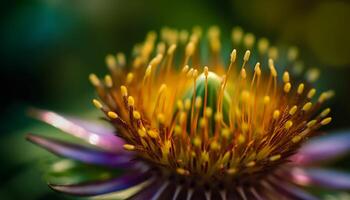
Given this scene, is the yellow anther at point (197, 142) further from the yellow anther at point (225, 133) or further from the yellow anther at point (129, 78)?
the yellow anther at point (129, 78)

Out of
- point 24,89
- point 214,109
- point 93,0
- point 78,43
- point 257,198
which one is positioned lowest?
point 257,198

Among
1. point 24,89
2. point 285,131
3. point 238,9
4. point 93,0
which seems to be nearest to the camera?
point 285,131

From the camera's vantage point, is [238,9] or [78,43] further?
[238,9]

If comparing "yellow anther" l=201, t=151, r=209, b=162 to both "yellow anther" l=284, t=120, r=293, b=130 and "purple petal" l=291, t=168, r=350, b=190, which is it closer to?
"yellow anther" l=284, t=120, r=293, b=130

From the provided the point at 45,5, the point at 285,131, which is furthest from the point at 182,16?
the point at 285,131

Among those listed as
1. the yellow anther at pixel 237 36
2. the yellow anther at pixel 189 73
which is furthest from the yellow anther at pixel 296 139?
the yellow anther at pixel 237 36

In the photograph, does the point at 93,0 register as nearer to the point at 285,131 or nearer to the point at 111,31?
the point at 111,31

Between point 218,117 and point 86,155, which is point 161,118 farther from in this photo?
point 86,155
